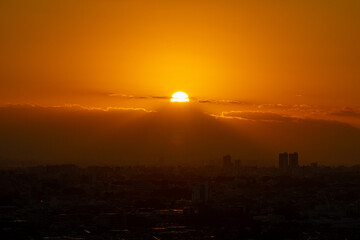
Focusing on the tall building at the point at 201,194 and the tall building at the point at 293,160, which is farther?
the tall building at the point at 293,160

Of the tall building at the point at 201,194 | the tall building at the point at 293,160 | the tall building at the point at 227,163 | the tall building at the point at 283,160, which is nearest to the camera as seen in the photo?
the tall building at the point at 201,194

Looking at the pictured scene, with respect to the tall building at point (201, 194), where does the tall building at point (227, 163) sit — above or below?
below

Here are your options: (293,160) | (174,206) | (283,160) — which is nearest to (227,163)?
(283,160)

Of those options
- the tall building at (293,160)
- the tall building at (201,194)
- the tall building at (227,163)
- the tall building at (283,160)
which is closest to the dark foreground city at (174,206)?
the tall building at (201,194)

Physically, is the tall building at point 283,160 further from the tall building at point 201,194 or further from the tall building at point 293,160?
the tall building at point 201,194

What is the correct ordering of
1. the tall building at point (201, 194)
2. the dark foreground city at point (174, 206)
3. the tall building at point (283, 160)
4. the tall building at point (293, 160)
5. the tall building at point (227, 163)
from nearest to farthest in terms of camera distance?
the dark foreground city at point (174, 206) → the tall building at point (201, 194) → the tall building at point (293, 160) → the tall building at point (227, 163) → the tall building at point (283, 160)

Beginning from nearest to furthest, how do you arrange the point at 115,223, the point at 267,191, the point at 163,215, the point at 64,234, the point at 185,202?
the point at 64,234 → the point at 115,223 → the point at 163,215 → the point at 185,202 → the point at 267,191

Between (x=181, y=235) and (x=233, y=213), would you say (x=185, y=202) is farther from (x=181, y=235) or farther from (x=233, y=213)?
(x=181, y=235)

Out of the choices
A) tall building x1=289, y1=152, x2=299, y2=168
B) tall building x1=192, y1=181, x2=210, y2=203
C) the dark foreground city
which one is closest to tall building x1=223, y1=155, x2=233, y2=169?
tall building x1=289, y1=152, x2=299, y2=168

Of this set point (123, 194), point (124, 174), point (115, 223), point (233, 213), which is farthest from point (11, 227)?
point (124, 174)
